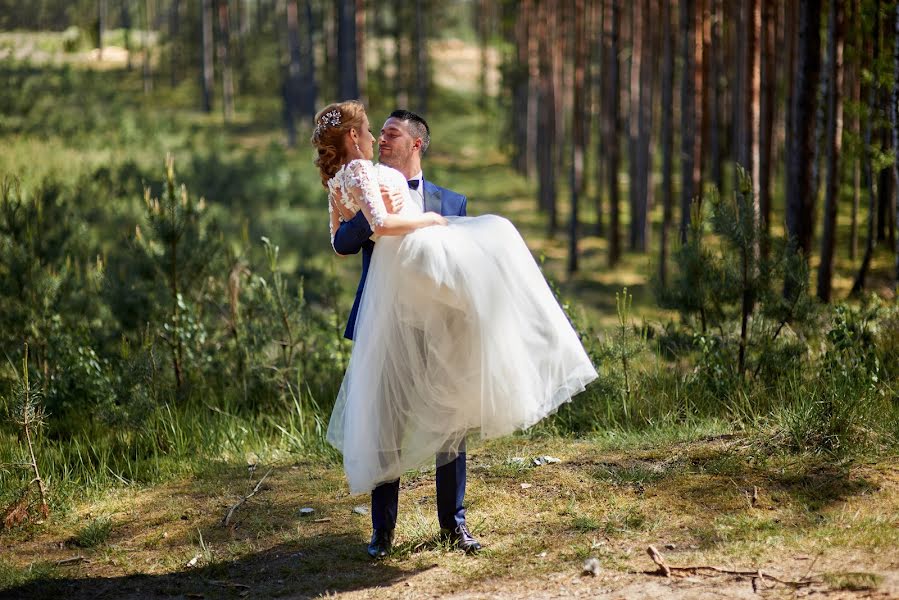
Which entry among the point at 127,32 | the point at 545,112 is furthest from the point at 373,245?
the point at 127,32

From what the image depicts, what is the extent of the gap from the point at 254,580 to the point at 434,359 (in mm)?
1480

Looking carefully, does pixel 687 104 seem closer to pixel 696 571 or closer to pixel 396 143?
pixel 396 143

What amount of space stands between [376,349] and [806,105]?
9.99 metres

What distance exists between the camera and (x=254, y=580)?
4.82 metres

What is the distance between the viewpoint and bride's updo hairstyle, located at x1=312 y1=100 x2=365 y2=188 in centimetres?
459

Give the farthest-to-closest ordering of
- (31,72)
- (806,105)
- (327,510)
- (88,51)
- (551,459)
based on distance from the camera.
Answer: (88,51) → (31,72) → (806,105) → (551,459) → (327,510)

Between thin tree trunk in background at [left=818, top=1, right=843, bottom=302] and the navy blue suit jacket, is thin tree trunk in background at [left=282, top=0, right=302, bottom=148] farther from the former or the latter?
the navy blue suit jacket

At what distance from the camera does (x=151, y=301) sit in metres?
8.69

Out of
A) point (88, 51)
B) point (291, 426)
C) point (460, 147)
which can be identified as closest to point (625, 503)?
point (291, 426)

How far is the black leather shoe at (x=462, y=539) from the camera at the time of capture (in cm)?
483

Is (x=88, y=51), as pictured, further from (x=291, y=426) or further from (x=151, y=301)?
(x=291, y=426)

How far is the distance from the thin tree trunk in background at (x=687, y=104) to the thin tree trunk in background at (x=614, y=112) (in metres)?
2.43

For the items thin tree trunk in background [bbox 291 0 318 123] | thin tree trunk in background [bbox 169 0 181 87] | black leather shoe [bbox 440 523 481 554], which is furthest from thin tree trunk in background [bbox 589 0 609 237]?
thin tree trunk in background [bbox 169 0 181 87]

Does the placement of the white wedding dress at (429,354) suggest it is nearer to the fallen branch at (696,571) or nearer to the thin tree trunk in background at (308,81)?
the fallen branch at (696,571)
